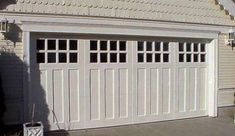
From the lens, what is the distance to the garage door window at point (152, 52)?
1132cm

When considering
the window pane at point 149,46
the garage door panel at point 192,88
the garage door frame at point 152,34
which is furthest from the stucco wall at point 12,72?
the garage door panel at point 192,88

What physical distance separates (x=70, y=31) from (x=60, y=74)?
1064 mm

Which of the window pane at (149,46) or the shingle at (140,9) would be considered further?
the window pane at (149,46)

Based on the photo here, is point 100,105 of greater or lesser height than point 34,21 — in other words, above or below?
below

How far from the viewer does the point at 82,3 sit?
10.2 m

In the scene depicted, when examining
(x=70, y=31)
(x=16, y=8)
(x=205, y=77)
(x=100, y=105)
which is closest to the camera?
(x=16, y=8)

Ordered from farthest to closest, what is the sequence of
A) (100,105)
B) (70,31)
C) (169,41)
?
1. (169,41)
2. (100,105)
3. (70,31)

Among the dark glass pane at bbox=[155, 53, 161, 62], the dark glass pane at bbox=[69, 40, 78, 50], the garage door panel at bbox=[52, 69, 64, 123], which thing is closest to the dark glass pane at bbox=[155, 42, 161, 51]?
the dark glass pane at bbox=[155, 53, 161, 62]

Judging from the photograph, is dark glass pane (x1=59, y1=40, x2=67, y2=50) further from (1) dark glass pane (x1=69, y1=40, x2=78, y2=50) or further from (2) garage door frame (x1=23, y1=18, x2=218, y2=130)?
(2) garage door frame (x1=23, y1=18, x2=218, y2=130)

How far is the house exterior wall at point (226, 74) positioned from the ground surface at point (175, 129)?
1.00 m

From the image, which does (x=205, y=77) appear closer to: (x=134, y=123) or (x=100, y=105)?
(x=134, y=123)

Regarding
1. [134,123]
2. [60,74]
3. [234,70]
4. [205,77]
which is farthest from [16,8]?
[234,70]

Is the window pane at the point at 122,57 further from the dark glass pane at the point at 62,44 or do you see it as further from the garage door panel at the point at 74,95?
the dark glass pane at the point at 62,44

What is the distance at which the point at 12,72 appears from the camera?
9.36 metres
